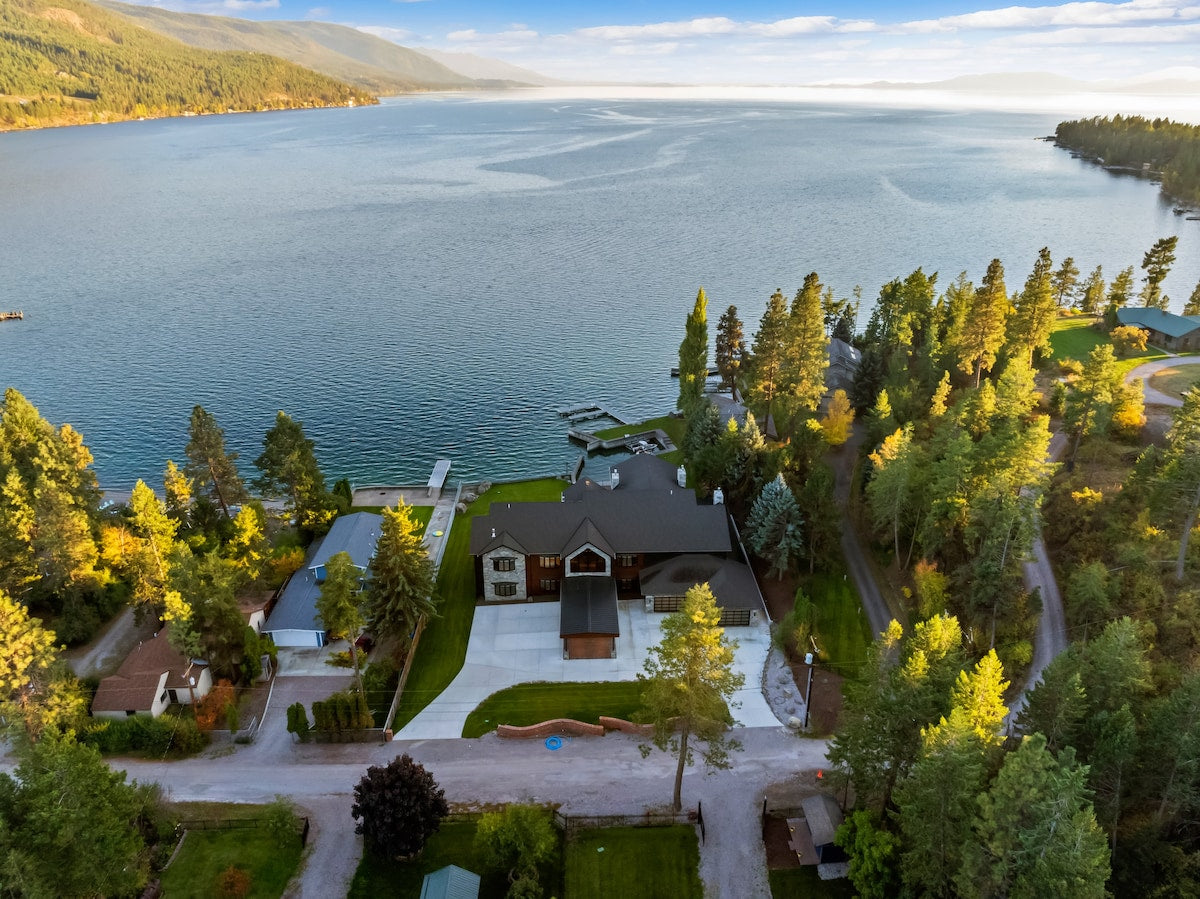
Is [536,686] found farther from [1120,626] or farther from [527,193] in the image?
[527,193]

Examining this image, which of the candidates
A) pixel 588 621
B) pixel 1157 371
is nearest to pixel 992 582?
pixel 588 621

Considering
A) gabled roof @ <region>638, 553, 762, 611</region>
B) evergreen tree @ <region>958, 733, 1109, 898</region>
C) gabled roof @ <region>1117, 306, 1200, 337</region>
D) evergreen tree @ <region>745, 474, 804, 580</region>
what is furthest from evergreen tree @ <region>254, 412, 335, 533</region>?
gabled roof @ <region>1117, 306, 1200, 337</region>

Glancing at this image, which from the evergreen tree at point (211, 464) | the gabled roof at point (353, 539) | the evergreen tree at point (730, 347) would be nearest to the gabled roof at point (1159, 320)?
the evergreen tree at point (730, 347)

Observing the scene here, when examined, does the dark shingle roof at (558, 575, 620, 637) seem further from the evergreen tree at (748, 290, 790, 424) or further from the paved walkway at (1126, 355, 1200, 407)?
the paved walkway at (1126, 355, 1200, 407)

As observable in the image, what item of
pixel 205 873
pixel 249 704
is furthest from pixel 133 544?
pixel 205 873

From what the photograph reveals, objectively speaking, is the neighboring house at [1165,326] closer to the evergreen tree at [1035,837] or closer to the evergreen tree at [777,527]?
the evergreen tree at [777,527]
